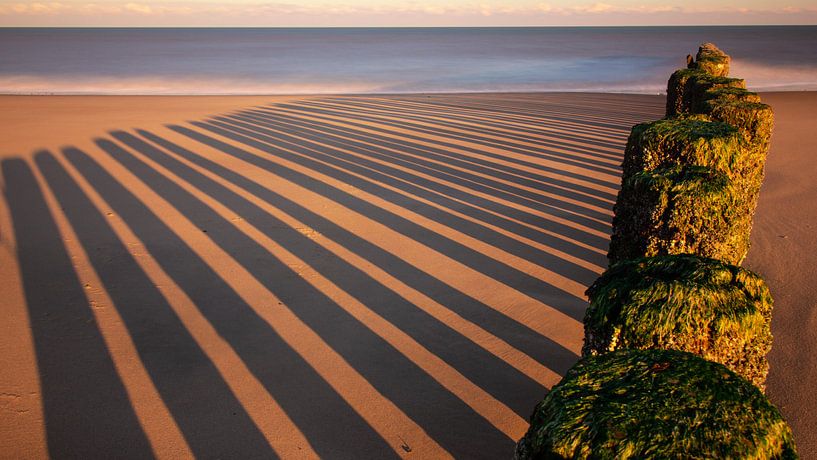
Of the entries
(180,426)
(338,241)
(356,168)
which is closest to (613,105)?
(356,168)

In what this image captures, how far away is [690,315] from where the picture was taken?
302cm

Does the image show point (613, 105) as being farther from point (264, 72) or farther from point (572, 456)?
point (264, 72)

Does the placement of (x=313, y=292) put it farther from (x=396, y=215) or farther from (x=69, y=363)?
(x=396, y=215)

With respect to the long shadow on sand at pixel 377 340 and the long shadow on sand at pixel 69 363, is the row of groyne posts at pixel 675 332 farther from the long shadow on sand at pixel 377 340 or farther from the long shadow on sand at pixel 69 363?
the long shadow on sand at pixel 69 363

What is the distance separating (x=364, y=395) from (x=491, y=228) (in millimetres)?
3799

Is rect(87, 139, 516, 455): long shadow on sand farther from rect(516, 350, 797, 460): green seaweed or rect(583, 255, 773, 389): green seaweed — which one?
rect(516, 350, 797, 460): green seaweed

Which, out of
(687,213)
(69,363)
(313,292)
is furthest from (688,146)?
(69,363)

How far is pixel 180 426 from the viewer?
13.4 ft

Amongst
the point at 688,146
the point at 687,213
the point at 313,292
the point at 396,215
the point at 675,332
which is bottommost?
the point at 313,292

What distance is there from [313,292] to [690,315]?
383 cm

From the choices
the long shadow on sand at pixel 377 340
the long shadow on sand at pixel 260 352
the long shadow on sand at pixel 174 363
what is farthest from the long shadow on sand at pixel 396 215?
the long shadow on sand at pixel 174 363

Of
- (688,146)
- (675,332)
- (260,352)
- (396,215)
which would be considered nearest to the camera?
(675,332)

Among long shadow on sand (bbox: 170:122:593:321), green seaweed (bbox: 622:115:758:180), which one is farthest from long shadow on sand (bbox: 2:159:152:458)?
green seaweed (bbox: 622:115:758:180)

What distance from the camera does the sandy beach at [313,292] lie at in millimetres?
4156
